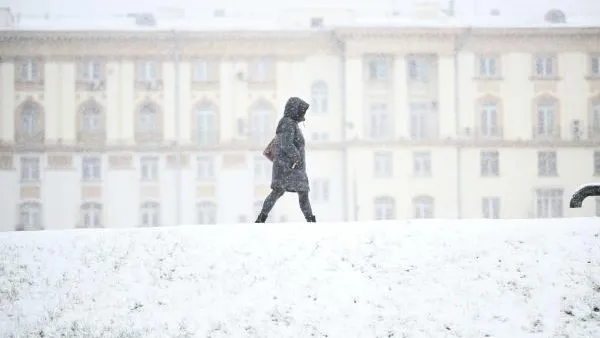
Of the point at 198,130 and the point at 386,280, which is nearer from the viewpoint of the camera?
the point at 386,280

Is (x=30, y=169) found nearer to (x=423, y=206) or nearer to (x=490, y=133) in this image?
(x=423, y=206)

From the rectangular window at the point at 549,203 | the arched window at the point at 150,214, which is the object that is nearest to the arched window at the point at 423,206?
the rectangular window at the point at 549,203

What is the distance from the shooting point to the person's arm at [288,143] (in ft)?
34.2

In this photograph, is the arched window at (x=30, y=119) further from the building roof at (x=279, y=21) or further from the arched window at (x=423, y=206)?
the arched window at (x=423, y=206)

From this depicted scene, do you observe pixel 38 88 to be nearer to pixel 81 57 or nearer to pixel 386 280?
pixel 81 57

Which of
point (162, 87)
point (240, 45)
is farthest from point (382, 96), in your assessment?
point (162, 87)

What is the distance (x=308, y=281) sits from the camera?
8.22 m

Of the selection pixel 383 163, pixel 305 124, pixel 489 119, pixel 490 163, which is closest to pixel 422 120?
pixel 383 163

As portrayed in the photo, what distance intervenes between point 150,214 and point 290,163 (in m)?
28.4

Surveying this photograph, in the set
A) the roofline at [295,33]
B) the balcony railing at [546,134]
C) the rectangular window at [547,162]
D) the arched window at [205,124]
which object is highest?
the roofline at [295,33]

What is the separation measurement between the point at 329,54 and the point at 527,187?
470 inches

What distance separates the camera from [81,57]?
38406 millimetres

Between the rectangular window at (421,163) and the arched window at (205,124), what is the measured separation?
9991 mm

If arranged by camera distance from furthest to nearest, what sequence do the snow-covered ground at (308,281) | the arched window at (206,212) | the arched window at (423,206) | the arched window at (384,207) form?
the arched window at (206,212) < the arched window at (423,206) < the arched window at (384,207) < the snow-covered ground at (308,281)
